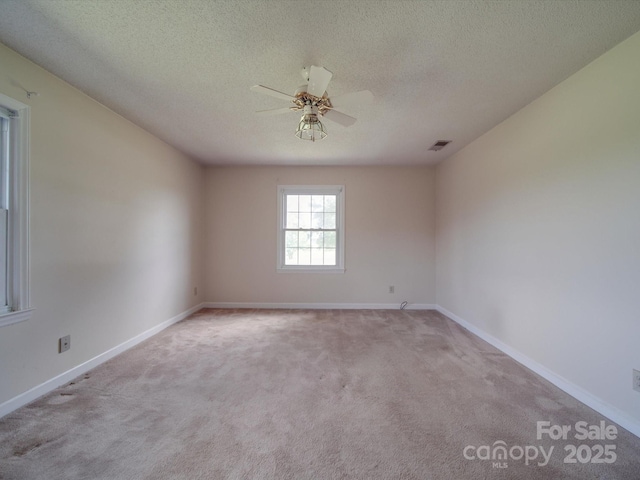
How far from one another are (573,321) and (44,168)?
415cm

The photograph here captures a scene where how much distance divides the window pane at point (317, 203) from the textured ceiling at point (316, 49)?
6.51 feet

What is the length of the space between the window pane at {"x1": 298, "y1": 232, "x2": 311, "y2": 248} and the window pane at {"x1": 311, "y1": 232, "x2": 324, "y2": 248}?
7 centimetres

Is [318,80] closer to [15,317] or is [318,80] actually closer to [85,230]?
[85,230]

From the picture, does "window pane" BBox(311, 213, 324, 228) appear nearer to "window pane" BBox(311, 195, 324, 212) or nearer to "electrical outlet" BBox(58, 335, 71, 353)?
"window pane" BBox(311, 195, 324, 212)

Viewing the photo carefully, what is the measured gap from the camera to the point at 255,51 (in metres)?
1.78

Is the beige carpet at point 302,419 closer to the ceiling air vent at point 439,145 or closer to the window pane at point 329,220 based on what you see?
the window pane at point 329,220

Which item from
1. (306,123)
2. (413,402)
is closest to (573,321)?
(413,402)

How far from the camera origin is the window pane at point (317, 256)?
4660 millimetres

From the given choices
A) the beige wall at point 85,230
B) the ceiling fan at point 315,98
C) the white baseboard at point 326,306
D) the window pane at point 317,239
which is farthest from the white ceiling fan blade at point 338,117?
the white baseboard at point 326,306

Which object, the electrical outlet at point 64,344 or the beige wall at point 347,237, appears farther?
the beige wall at point 347,237

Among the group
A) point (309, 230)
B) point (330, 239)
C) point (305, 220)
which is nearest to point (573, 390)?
point (330, 239)

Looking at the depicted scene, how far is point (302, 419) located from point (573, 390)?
2013 mm

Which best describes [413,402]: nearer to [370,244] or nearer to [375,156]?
[370,244]

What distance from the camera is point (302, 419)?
1739 mm
